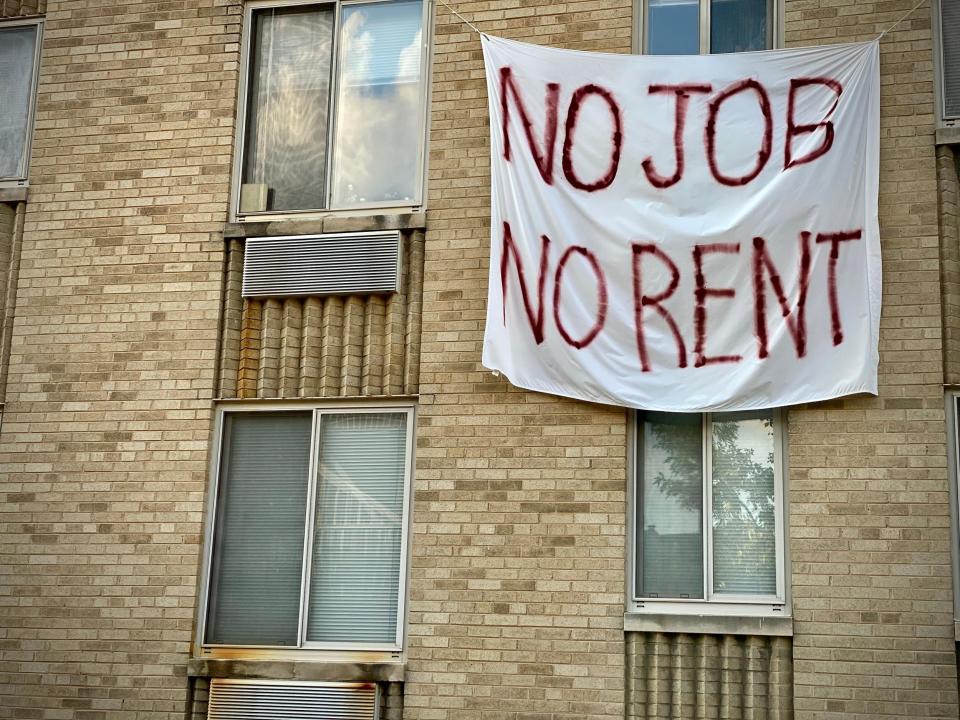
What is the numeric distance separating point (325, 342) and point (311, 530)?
1.54 metres

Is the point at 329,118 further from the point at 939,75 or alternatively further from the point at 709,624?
the point at 709,624

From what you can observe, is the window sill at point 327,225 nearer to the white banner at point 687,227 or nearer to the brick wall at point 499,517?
the brick wall at point 499,517

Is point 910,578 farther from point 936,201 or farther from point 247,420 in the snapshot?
point 247,420

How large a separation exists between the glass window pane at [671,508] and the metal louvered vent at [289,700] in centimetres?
229

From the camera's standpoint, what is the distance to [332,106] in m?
11.3

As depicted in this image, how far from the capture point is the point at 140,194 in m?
11.3

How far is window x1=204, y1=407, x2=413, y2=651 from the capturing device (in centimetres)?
1021

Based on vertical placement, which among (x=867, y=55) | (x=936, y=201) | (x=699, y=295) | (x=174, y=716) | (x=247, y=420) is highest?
(x=867, y=55)

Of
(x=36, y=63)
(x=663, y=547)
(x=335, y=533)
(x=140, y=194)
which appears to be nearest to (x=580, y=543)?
(x=663, y=547)

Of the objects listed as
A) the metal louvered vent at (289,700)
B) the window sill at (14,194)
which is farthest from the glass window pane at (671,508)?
the window sill at (14,194)

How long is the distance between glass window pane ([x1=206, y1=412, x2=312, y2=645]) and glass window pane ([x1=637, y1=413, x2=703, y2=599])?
276 cm

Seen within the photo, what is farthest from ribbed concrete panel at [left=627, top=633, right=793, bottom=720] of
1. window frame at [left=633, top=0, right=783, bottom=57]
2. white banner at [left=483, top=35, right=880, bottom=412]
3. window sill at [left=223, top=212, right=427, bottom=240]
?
window frame at [left=633, top=0, right=783, bottom=57]

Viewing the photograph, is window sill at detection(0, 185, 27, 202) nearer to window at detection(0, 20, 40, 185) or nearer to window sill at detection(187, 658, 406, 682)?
window at detection(0, 20, 40, 185)

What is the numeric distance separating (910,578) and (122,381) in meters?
6.43
